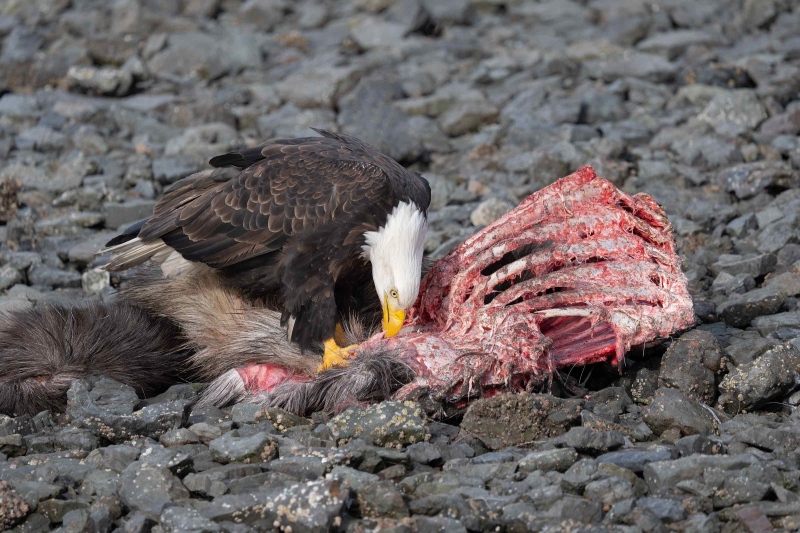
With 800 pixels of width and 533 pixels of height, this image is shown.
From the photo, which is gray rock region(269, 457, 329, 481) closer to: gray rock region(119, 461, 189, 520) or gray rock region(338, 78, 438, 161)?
gray rock region(119, 461, 189, 520)

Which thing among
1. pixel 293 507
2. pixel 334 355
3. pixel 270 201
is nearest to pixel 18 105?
pixel 270 201

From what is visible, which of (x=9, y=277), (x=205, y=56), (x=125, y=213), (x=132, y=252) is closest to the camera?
(x=132, y=252)

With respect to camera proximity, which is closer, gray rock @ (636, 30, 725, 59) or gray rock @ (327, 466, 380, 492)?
gray rock @ (327, 466, 380, 492)

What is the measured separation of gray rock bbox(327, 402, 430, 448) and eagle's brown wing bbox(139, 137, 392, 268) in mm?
1266

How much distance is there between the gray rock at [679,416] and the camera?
16.0 ft

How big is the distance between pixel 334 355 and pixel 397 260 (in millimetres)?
568

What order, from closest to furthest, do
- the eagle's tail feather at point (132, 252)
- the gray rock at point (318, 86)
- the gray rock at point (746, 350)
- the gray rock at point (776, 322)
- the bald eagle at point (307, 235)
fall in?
the gray rock at point (746, 350) → the bald eagle at point (307, 235) → the gray rock at point (776, 322) → the eagle's tail feather at point (132, 252) → the gray rock at point (318, 86)

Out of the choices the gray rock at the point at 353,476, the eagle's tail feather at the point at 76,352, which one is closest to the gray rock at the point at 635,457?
the gray rock at the point at 353,476

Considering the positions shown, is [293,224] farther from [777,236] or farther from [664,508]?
[777,236]

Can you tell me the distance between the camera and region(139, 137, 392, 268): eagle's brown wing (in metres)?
5.93

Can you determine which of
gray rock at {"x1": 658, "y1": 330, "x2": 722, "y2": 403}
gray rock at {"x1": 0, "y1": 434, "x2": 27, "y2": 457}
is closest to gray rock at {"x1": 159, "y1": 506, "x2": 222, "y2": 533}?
gray rock at {"x1": 0, "y1": 434, "x2": 27, "y2": 457}

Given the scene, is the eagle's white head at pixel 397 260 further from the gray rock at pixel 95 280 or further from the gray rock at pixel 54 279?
the gray rock at pixel 54 279

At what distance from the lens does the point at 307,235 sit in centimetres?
591

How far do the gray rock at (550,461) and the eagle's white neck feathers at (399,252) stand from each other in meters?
1.32
